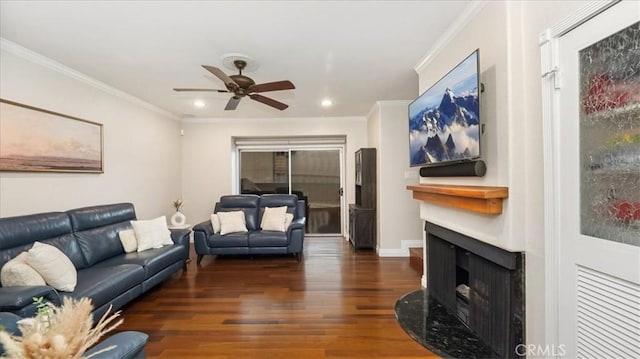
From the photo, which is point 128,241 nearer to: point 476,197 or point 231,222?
point 231,222

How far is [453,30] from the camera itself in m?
2.29

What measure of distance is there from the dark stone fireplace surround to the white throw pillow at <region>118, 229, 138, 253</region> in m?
3.07

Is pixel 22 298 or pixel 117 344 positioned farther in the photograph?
pixel 22 298

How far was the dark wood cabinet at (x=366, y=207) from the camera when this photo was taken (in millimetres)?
4805

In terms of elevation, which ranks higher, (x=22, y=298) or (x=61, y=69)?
(x=61, y=69)

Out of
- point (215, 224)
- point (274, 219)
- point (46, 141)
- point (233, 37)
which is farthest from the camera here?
point (274, 219)

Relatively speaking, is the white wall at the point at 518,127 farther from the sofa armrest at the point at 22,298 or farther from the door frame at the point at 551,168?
the sofa armrest at the point at 22,298

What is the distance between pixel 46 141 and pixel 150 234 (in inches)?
55.8

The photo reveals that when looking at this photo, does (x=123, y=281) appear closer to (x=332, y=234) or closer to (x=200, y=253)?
(x=200, y=253)

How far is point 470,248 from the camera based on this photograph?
210cm

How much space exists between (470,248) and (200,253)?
12.2ft

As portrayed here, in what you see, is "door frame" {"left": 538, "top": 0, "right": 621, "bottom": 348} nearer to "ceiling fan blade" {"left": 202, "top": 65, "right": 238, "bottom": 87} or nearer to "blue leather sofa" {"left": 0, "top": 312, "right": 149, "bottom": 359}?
"blue leather sofa" {"left": 0, "top": 312, "right": 149, "bottom": 359}

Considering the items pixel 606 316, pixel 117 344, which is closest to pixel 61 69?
pixel 117 344

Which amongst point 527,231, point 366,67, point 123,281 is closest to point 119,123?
point 123,281
